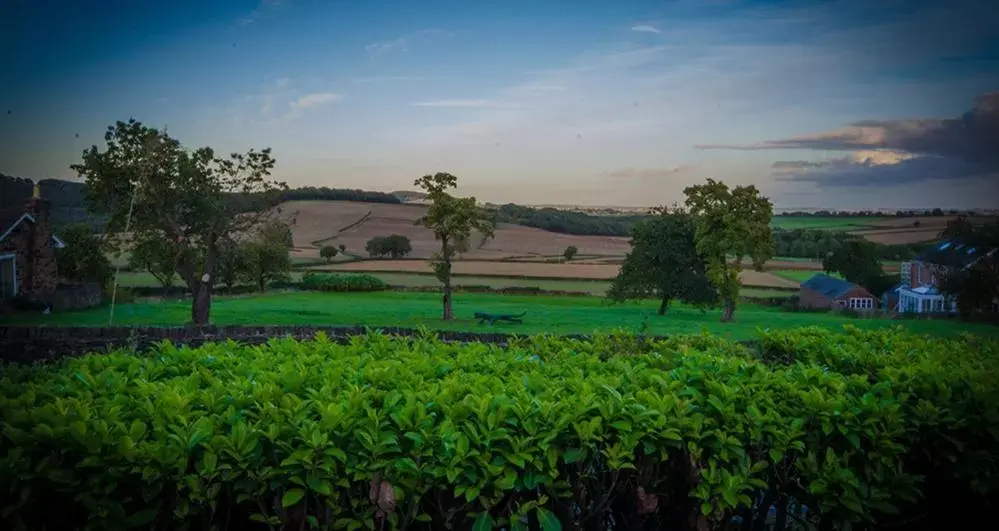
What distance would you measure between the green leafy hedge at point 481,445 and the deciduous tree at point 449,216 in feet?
18.8

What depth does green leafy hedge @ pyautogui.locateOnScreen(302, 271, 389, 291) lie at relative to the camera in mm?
10547

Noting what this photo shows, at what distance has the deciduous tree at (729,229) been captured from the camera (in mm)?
9219

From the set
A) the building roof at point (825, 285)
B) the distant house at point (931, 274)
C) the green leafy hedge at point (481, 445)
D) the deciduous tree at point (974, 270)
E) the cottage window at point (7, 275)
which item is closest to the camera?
the green leafy hedge at point (481, 445)

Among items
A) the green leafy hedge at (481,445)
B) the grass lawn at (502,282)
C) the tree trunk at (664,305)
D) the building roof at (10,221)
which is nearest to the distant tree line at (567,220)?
the grass lawn at (502,282)

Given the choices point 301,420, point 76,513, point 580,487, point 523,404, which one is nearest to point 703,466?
point 580,487

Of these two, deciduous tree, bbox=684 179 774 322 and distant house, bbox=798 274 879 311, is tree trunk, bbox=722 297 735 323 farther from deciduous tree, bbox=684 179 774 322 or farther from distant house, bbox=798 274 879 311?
distant house, bbox=798 274 879 311

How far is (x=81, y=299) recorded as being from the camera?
31.9 feet

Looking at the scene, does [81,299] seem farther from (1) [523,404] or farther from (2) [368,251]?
(1) [523,404]

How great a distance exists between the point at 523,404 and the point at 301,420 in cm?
82

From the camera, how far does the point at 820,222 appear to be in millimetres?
9172

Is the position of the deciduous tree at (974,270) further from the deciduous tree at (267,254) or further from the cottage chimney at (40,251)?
the cottage chimney at (40,251)

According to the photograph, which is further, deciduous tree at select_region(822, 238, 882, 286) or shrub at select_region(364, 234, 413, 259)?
shrub at select_region(364, 234, 413, 259)

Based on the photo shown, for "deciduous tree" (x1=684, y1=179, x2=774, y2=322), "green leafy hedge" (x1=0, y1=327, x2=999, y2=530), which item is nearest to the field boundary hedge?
"deciduous tree" (x1=684, y1=179, x2=774, y2=322)

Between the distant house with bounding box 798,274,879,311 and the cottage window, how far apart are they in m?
8.38
